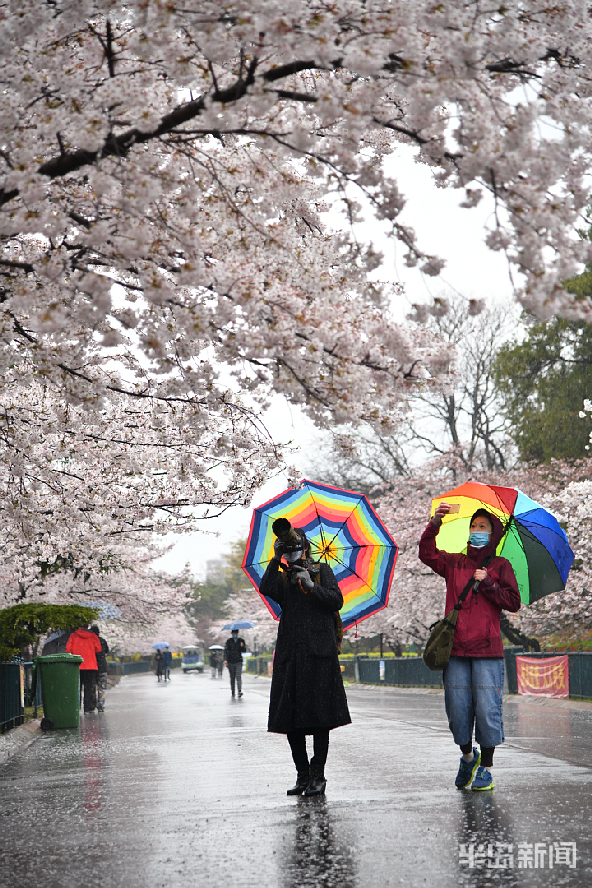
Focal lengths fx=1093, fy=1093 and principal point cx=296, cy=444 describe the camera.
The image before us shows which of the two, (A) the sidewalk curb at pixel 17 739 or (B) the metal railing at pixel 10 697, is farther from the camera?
(B) the metal railing at pixel 10 697

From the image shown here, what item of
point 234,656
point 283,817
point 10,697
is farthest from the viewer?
point 234,656

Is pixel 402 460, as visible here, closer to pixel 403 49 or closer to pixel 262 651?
pixel 403 49

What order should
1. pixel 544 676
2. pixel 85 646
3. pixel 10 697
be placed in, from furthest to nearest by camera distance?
pixel 544 676 < pixel 85 646 < pixel 10 697

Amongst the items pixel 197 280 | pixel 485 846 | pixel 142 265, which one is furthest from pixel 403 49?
pixel 485 846

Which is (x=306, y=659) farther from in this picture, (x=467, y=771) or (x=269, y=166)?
(x=269, y=166)

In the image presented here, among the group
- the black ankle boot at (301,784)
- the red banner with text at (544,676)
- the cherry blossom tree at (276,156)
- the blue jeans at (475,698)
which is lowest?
the red banner with text at (544,676)

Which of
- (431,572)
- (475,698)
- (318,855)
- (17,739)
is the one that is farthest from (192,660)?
(318,855)

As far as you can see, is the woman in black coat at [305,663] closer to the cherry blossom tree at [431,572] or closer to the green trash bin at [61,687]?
the green trash bin at [61,687]

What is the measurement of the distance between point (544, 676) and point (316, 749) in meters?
17.3

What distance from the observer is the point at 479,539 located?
807 cm

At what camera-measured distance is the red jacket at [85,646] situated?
70.1 ft

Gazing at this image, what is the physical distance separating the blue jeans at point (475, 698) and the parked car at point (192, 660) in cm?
8508

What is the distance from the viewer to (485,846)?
226 inches

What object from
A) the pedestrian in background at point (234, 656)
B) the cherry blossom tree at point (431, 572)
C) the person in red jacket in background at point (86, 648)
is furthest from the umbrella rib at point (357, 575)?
the pedestrian in background at point (234, 656)
